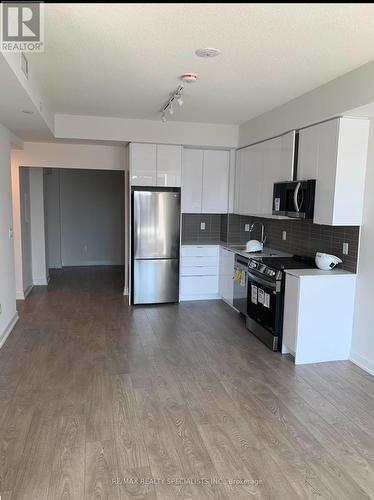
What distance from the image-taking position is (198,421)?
2.78 meters

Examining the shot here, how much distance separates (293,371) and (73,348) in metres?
2.24

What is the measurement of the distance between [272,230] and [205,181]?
4.22 feet

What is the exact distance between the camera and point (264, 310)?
168 inches

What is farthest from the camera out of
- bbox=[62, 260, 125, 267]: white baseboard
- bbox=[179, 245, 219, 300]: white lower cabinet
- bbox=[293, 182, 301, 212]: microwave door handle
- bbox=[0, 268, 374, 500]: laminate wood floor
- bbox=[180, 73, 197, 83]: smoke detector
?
bbox=[62, 260, 125, 267]: white baseboard

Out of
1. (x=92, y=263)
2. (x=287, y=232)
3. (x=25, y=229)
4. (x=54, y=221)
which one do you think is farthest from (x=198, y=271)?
(x=54, y=221)

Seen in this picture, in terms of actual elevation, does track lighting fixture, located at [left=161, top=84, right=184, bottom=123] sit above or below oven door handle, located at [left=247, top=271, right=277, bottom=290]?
above

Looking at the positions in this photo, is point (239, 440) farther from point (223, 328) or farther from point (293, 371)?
point (223, 328)

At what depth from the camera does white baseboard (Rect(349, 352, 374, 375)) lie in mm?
3597

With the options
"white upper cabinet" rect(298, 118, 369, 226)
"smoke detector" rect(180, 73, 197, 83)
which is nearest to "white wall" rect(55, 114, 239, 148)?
"smoke detector" rect(180, 73, 197, 83)

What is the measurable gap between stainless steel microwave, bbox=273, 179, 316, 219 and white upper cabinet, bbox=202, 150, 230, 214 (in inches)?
64.7

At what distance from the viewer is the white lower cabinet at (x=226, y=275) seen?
5.50 m

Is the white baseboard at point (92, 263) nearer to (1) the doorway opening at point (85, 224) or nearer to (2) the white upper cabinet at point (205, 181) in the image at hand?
(1) the doorway opening at point (85, 224)

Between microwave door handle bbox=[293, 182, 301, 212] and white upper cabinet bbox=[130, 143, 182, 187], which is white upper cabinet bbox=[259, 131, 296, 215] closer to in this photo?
microwave door handle bbox=[293, 182, 301, 212]

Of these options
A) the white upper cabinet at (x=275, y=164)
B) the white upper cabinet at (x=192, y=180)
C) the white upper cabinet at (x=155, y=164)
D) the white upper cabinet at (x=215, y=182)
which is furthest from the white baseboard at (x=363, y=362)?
the white upper cabinet at (x=155, y=164)
